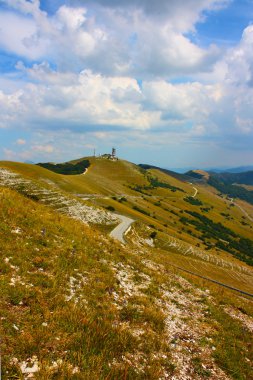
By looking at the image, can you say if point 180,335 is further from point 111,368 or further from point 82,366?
point 82,366

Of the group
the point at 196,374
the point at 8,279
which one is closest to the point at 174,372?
the point at 196,374

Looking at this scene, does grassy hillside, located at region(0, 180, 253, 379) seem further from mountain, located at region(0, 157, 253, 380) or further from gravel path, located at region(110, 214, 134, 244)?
gravel path, located at region(110, 214, 134, 244)

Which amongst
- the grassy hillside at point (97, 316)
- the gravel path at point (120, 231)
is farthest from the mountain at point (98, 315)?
the gravel path at point (120, 231)

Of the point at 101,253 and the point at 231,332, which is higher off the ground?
the point at 101,253

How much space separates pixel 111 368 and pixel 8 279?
22.8 feet

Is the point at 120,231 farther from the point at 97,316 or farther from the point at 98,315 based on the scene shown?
the point at 97,316

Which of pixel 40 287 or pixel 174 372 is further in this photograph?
pixel 40 287

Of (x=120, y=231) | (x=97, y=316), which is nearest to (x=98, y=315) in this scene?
(x=97, y=316)

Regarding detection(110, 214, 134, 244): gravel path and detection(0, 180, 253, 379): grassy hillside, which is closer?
detection(0, 180, 253, 379): grassy hillside

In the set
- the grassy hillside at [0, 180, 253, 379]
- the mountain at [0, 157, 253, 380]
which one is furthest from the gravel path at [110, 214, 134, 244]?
the grassy hillside at [0, 180, 253, 379]

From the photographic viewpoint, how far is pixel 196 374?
11430mm

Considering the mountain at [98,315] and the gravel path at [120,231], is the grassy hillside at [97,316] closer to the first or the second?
the mountain at [98,315]

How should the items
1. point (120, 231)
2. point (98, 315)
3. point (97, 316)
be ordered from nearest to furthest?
point (97, 316), point (98, 315), point (120, 231)

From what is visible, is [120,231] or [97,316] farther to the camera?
[120,231]
